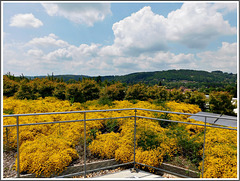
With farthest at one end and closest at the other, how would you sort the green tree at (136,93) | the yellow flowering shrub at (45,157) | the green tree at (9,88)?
the green tree at (9,88), the green tree at (136,93), the yellow flowering shrub at (45,157)

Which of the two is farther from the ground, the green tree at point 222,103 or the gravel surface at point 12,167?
the green tree at point 222,103

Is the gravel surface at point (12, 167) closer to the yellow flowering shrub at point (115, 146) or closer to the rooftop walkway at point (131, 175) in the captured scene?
the yellow flowering shrub at point (115, 146)

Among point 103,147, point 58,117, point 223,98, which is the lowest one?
point 103,147

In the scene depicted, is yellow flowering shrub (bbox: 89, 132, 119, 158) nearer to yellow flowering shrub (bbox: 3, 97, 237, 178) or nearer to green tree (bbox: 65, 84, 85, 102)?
yellow flowering shrub (bbox: 3, 97, 237, 178)

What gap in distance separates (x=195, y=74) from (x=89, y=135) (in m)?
69.0

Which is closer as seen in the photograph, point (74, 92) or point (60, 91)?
point (74, 92)

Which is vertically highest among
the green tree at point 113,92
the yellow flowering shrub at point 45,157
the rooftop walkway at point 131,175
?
the green tree at point 113,92

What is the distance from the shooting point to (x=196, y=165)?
365cm

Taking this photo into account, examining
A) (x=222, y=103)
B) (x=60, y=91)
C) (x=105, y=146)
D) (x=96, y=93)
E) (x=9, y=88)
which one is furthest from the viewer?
(x=9, y=88)

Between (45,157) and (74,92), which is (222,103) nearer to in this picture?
(74,92)

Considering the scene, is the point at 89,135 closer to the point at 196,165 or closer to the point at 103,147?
the point at 103,147

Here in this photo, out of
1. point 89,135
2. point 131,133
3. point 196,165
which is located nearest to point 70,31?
point 89,135

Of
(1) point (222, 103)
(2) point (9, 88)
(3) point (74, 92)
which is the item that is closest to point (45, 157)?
(3) point (74, 92)

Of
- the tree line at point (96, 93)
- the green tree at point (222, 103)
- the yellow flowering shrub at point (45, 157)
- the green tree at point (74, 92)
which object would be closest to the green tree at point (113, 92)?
the tree line at point (96, 93)
